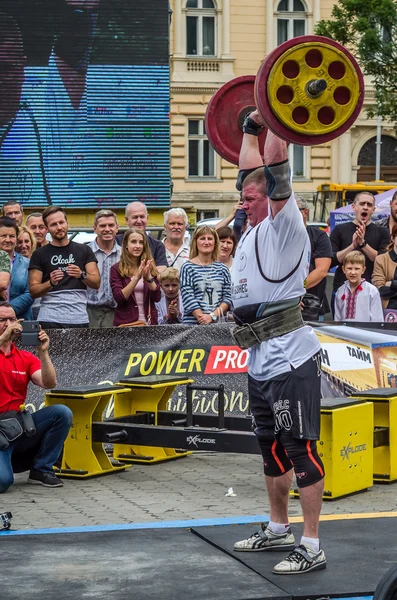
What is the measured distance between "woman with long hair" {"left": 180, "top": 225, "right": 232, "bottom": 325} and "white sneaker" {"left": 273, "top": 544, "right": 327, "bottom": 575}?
4.15 m

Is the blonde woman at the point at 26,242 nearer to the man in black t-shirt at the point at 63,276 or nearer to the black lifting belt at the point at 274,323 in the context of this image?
the man in black t-shirt at the point at 63,276

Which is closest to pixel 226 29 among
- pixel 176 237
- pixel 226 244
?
pixel 176 237

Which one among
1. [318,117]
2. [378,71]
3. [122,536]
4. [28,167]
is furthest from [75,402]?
[378,71]

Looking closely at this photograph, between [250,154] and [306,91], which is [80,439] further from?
[306,91]

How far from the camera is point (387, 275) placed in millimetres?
10391

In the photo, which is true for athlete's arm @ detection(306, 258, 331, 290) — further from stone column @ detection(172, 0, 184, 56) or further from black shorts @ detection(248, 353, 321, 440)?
stone column @ detection(172, 0, 184, 56)

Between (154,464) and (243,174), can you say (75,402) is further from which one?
(243,174)

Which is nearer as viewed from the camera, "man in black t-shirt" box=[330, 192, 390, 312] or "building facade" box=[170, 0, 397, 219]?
"man in black t-shirt" box=[330, 192, 390, 312]

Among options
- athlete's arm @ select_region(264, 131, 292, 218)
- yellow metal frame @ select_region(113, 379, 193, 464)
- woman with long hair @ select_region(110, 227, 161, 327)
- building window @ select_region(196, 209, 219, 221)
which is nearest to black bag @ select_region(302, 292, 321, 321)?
woman with long hair @ select_region(110, 227, 161, 327)

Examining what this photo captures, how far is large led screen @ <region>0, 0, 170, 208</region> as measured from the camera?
65.5ft

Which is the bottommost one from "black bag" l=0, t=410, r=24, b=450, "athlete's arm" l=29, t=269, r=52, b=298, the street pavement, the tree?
the street pavement

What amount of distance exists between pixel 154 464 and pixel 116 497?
1.28 meters

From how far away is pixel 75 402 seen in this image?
8336 millimetres

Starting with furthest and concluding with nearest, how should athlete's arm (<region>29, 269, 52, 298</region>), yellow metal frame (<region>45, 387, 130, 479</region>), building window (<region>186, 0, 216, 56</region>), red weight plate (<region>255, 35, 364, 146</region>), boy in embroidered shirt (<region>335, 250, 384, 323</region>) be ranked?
building window (<region>186, 0, 216, 56</region>), boy in embroidered shirt (<region>335, 250, 384, 323</region>), athlete's arm (<region>29, 269, 52, 298</region>), yellow metal frame (<region>45, 387, 130, 479</region>), red weight plate (<region>255, 35, 364, 146</region>)
